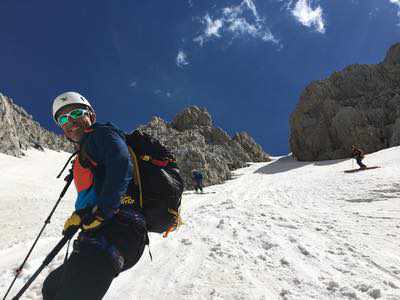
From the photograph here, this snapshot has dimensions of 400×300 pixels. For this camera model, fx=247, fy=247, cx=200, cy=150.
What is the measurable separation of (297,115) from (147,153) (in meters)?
63.4

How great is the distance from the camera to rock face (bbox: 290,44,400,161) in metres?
47.4

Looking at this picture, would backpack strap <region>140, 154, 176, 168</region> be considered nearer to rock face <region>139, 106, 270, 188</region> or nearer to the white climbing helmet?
the white climbing helmet

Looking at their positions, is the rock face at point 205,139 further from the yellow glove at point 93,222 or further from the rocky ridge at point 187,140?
the yellow glove at point 93,222

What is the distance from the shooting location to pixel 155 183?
8.50 feet

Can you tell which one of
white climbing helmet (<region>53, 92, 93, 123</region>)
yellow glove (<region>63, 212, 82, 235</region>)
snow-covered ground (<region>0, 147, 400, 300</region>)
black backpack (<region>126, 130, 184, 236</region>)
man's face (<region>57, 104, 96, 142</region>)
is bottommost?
snow-covered ground (<region>0, 147, 400, 300</region>)

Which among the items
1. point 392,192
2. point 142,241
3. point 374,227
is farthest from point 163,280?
point 392,192

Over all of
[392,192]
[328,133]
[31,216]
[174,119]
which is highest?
[174,119]

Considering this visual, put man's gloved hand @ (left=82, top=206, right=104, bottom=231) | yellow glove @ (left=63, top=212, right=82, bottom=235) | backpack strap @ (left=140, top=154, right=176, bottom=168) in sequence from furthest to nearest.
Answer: backpack strap @ (left=140, top=154, right=176, bottom=168), yellow glove @ (left=63, top=212, right=82, bottom=235), man's gloved hand @ (left=82, top=206, right=104, bottom=231)

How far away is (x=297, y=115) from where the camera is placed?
6059cm

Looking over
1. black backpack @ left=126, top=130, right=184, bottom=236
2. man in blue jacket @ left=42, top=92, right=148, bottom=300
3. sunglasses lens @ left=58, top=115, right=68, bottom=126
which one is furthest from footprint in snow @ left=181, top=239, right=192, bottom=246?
sunglasses lens @ left=58, top=115, right=68, bottom=126

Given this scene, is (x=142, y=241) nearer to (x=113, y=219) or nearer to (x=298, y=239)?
(x=113, y=219)

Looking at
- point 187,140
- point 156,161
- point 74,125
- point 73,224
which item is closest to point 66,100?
point 74,125

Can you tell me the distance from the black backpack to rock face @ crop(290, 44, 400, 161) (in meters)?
51.3

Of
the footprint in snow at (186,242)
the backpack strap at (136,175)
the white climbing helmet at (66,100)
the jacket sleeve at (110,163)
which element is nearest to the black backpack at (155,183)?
the backpack strap at (136,175)
